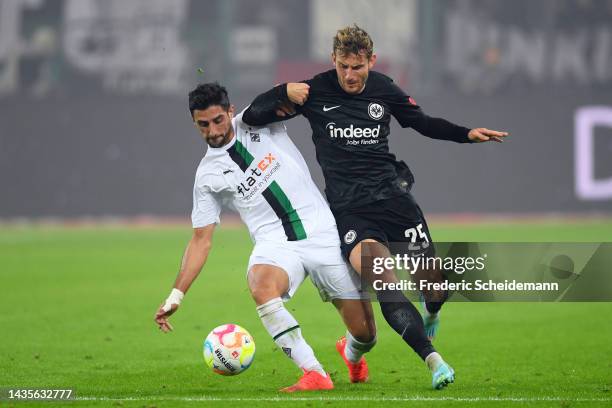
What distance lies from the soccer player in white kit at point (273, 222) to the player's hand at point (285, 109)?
0.23m

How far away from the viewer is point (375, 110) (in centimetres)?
759

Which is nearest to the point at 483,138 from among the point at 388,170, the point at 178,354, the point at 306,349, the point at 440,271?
the point at 388,170

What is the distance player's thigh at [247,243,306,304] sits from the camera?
24.0 feet

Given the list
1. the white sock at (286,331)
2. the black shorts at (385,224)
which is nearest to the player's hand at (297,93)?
the black shorts at (385,224)

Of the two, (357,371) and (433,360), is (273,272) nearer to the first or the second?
(357,371)

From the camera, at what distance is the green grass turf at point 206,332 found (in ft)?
23.8

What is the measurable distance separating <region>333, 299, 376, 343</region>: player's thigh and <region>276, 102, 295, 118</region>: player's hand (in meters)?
1.27

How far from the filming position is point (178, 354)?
31.1 feet

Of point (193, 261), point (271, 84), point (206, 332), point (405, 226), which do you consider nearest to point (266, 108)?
point (193, 261)

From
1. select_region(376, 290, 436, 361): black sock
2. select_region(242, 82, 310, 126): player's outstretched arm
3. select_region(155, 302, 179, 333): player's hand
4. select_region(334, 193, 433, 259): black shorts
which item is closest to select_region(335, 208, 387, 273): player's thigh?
select_region(334, 193, 433, 259): black shorts

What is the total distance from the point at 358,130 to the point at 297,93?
0.46 meters

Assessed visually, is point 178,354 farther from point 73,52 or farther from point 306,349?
point 73,52

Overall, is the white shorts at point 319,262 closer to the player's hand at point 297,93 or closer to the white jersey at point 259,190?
the white jersey at point 259,190

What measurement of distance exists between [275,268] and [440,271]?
54.1 inches
